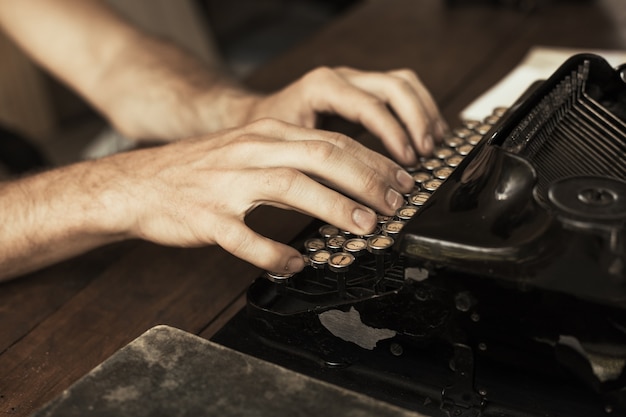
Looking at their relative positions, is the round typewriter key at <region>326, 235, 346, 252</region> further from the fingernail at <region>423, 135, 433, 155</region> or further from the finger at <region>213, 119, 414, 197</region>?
the fingernail at <region>423, 135, 433, 155</region>

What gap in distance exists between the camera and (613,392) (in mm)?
935

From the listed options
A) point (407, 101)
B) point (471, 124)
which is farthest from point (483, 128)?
point (407, 101)

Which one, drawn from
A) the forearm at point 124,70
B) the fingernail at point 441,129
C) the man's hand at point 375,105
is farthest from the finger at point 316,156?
the forearm at point 124,70

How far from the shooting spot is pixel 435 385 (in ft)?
3.36

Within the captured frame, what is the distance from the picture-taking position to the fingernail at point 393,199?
118cm

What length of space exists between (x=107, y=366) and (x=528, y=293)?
455 millimetres

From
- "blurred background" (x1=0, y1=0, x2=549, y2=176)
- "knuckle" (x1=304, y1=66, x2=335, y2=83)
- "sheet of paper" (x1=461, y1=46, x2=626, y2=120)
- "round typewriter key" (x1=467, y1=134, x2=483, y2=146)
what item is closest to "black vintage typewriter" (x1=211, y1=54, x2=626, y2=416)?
"round typewriter key" (x1=467, y1=134, x2=483, y2=146)

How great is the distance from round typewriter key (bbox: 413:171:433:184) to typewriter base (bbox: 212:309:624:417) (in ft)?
1.10

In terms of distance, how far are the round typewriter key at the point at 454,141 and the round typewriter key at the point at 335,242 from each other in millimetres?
394

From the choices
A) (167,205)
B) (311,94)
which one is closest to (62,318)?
(167,205)

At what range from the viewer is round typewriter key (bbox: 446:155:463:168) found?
1.38 metres

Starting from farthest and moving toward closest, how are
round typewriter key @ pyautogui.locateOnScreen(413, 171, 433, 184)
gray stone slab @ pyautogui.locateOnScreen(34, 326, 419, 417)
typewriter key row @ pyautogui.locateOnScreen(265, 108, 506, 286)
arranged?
round typewriter key @ pyautogui.locateOnScreen(413, 171, 433, 184) → typewriter key row @ pyautogui.locateOnScreen(265, 108, 506, 286) → gray stone slab @ pyautogui.locateOnScreen(34, 326, 419, 417)

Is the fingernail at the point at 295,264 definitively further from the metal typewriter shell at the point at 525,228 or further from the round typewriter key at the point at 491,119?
the round typewriter key at the point at 491,119

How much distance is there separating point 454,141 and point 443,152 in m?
0.06
